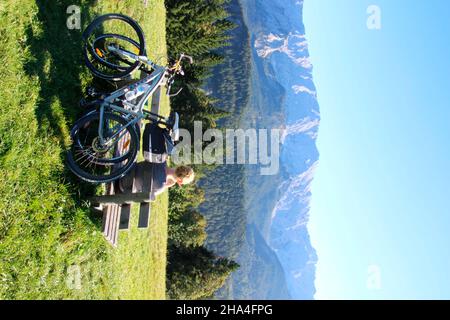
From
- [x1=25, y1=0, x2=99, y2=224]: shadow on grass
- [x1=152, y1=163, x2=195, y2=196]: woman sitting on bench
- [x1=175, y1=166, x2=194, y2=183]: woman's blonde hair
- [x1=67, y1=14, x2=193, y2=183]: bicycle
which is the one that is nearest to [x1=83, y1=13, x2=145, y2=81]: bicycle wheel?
[x1=67, y1=14, x2=193, y2=183]: bicycle

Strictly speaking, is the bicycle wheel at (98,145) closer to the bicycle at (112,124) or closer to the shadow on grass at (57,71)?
the bicycle at (112,124)

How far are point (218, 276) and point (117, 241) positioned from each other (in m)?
20.6

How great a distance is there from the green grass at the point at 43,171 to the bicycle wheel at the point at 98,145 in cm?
33

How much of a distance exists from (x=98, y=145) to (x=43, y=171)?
116cm

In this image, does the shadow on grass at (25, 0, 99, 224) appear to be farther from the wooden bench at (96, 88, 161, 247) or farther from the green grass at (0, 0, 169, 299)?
the wooden bench at (96, 88, 161, 247)

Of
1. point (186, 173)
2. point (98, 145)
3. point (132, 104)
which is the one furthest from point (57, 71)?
point (186, 173)

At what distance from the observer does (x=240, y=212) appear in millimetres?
135625

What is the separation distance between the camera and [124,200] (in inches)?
367

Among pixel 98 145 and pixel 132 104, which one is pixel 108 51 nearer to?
pixel 132 104

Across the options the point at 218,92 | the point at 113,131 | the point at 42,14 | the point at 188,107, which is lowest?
the point at 113,131

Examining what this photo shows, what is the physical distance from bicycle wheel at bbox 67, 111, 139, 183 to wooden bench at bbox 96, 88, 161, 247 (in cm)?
75
